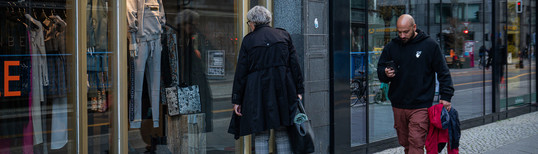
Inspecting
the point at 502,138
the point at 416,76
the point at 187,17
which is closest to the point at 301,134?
the point at 416,76

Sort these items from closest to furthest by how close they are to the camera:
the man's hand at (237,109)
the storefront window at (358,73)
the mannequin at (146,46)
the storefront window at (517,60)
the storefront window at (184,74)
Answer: the man's hand at (237,109)
the mannequin at (146,46)
the storefront window at (184,74)
the storefront window at (358,73)
the storefront window at (517,60)

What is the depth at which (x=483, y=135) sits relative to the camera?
8781mm

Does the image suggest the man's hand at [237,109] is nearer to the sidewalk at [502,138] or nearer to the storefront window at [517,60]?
the sidewalk at [502,138]

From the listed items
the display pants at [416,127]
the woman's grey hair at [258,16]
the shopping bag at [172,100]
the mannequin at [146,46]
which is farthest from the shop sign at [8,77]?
the display pants at [416,127]

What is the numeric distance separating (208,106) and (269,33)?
1.77 metres

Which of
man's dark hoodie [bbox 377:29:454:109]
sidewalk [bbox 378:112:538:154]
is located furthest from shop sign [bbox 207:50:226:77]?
sidewalk [bbox 378:112:538:154]

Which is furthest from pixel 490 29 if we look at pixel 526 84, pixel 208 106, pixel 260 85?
pixel 260 85

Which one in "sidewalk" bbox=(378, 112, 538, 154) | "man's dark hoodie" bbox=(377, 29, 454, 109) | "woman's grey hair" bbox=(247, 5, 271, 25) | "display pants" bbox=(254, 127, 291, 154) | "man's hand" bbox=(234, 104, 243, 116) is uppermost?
"woman's grey hair" bbox=(247, 5, 271, 25)

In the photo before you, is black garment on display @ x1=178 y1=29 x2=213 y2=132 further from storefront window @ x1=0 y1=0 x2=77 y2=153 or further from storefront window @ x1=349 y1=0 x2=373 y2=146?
storefront window @ x1=349 y1=0 x2=373 y2=146

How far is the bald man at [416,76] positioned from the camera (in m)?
5.20

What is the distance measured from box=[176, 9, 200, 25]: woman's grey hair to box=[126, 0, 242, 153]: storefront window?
0.01 metres

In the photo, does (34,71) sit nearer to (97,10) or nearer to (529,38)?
(97,10)

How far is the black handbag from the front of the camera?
16.3 ft

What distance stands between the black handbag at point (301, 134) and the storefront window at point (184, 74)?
147cm
